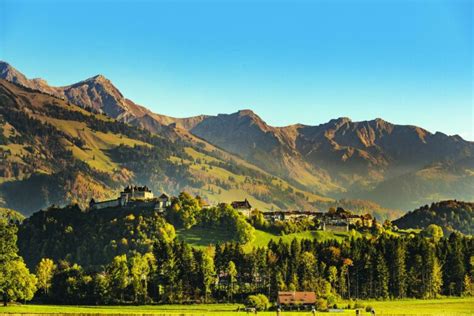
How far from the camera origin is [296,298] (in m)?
165

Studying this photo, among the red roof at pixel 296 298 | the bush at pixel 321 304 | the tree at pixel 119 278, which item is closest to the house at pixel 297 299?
the red roof at pixel 296 298

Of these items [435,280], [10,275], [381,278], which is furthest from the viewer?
[435,280]

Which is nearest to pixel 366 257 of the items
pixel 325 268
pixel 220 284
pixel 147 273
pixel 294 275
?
pixel 325 268

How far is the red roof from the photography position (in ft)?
537

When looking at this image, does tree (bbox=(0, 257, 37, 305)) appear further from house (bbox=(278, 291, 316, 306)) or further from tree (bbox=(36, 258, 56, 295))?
house (bbox=(278, 291, 316, 306))

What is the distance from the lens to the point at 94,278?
183750mm

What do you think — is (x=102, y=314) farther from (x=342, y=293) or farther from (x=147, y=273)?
(x=342, y=293)

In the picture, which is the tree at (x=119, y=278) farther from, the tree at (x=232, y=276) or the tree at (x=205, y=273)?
A: the tree at (x=232, y=276)

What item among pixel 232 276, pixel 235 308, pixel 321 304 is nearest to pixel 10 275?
pixel 235 308

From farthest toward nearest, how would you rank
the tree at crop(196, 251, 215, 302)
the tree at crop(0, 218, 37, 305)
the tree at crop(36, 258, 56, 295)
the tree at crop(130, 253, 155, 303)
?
the tree at crop(36, 258, 56, 295)
the tree at crop(196, 251, 215, 302)
the tree at crop(130, 253, 155, 303)
the tree at crop(0, 218, 37, 305)

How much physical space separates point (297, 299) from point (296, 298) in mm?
390

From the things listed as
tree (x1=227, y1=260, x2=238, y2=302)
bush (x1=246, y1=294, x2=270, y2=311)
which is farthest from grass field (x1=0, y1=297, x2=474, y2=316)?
tree (x1=227, y1=260, x2=238, y2=302)

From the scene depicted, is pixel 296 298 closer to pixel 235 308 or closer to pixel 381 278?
pixel 235 308

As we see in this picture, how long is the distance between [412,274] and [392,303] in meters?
24.4
